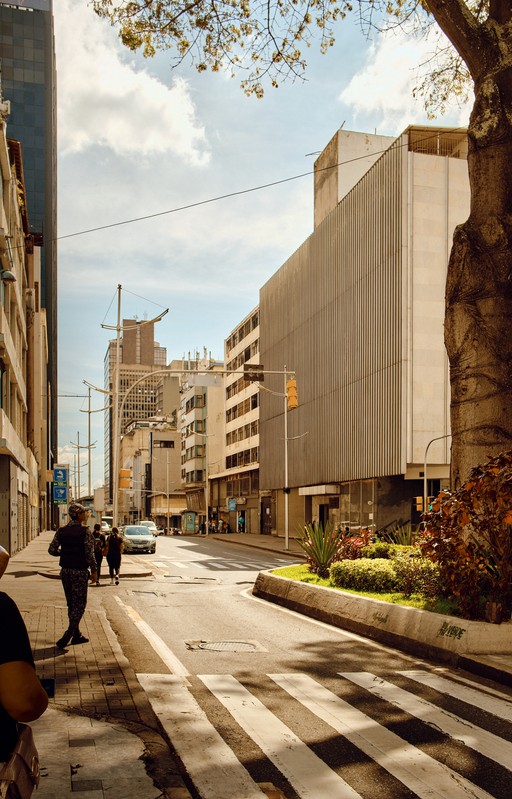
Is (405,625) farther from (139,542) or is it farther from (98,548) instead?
(139,542)

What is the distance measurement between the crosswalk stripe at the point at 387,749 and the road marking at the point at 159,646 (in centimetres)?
148

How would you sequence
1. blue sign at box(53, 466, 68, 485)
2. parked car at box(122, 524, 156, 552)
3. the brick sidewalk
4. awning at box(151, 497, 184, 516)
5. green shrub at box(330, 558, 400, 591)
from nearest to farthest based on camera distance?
the brick sidewalk, green shrub at box(330, 558, 400, 591), parked car at box(122, 524, 156, 552), blue sign at box(53, 466, 68, 485), awning at box(151, 497, 184, 516)

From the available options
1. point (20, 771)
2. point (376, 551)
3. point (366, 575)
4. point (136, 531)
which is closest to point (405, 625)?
point (366, 575)

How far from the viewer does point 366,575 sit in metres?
13.2

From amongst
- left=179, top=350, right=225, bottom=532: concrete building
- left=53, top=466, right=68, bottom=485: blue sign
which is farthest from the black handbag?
left=179, top=350, right=225, bottom=532: concrete building

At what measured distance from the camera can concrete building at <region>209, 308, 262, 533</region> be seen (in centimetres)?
7475

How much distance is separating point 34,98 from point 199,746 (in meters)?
128

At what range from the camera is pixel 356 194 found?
46156mm

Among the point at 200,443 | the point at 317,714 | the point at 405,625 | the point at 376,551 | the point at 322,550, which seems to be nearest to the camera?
the point at 317,714

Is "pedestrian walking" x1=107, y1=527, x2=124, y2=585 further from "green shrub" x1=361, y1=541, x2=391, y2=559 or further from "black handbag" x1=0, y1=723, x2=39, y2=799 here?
"black handbag" x1=0, y1=723, x2=39, y2=799

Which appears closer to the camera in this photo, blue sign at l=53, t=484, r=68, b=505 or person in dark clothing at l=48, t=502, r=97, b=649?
person in dark clothing at l=48, t=502, r=97, b=649

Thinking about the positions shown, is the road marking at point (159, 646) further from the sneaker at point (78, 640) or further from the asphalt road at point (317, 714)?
the sneaker at point (78, 640)

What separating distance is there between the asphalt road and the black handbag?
2376 mm

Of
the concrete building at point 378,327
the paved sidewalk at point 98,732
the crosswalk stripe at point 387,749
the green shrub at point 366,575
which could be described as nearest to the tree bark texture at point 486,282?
the green shrub at point 366,575
